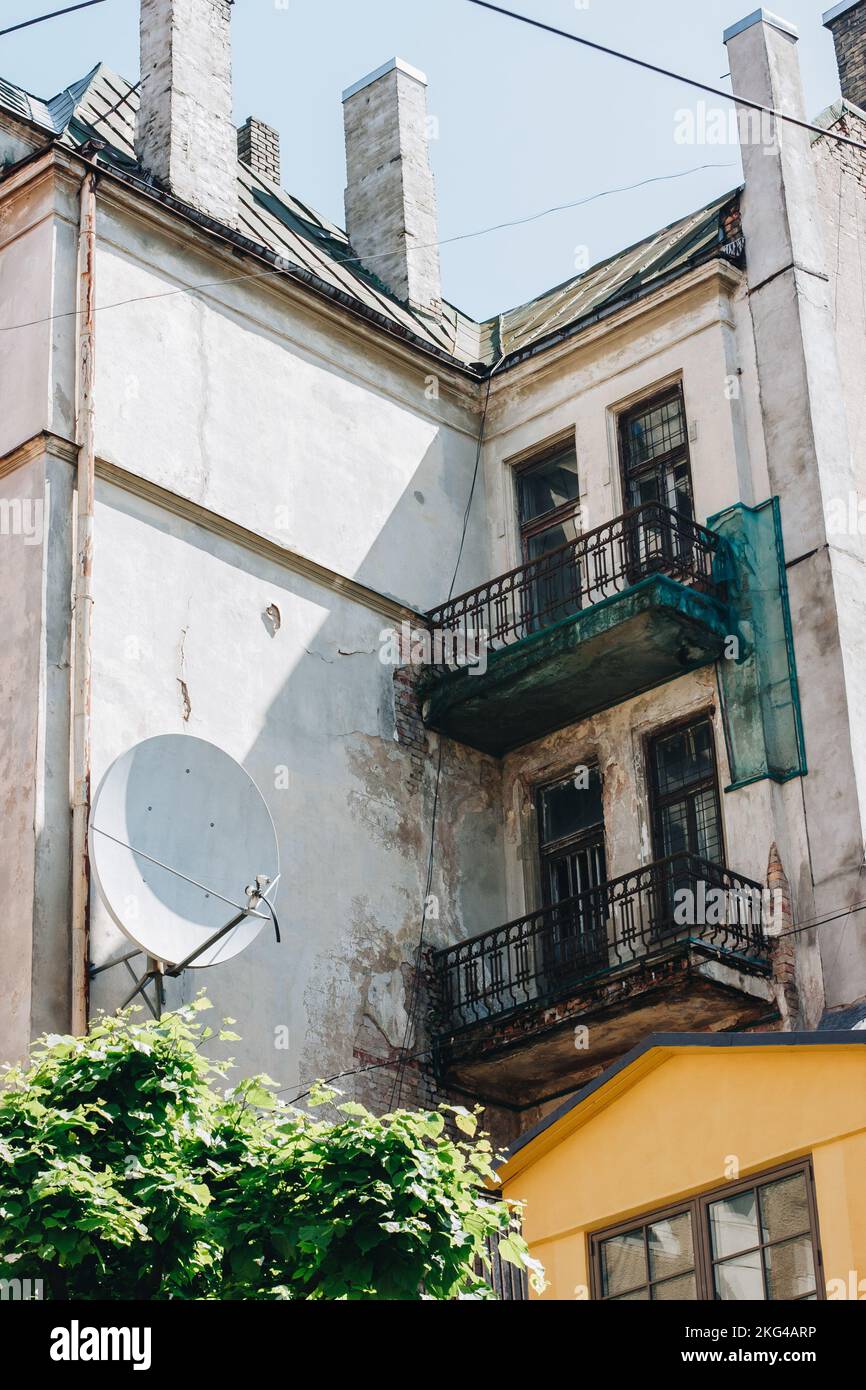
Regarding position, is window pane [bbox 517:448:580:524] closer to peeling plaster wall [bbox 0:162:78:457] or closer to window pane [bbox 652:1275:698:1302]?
peeling plaster wall [bbox 0:162:78:457]

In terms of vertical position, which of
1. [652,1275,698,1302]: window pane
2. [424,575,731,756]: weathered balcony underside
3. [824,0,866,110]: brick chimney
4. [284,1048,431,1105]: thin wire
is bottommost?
[652,1275,698,1302]: window pane

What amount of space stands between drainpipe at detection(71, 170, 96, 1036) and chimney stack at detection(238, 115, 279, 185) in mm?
7730

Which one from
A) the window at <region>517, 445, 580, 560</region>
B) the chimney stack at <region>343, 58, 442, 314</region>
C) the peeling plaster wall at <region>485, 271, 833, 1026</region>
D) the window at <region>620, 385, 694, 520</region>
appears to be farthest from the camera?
the chimney stack at <region>343, 58, 442, 314</region>

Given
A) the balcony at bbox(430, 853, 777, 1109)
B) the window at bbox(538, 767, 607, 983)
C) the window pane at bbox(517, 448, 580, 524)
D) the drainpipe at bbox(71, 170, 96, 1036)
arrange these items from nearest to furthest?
the drainpipe at bbox(71, 170, 96, 1036) → the balcony at bbox(430, 853, 777, 1109) → the window at bbox(538, 767, 607, 983) → the window pane at bbox(517, 448, 580, 524)

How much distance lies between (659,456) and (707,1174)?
33.5ft

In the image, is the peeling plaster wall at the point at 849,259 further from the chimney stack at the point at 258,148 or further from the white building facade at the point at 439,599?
the chimney stack at the point at 258,148

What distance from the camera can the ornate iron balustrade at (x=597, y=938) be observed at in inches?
723

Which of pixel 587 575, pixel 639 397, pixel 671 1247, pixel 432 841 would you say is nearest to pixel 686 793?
pixel 587 575

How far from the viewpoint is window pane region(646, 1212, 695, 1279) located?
12367 millimetres

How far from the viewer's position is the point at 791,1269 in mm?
11789

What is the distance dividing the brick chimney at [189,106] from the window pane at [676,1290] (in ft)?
41.0

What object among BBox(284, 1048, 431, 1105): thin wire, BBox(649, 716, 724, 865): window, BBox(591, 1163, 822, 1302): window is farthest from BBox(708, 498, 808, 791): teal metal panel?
BBox(591, 1163, 822, 1302): window


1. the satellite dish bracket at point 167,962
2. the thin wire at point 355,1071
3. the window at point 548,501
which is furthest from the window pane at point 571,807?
the satellite dish bracket at point 167,962
